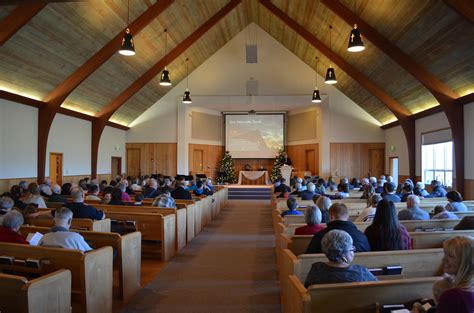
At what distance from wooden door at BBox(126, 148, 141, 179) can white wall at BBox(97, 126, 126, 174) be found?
32 cm

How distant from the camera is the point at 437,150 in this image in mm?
11344

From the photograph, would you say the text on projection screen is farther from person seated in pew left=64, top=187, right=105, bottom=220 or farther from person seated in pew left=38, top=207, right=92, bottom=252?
person seated in pew left=38, top=207, right=92, bottom=252

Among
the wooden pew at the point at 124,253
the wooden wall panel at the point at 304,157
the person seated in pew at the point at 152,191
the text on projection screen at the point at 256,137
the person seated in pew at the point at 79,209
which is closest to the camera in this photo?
the wooden pew at the point at 124,253

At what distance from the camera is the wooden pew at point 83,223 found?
15.1 feet

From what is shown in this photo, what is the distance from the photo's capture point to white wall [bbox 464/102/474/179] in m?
9.15

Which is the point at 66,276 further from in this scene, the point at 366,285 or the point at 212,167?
the point at 212,167

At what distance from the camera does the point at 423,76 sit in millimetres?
9492

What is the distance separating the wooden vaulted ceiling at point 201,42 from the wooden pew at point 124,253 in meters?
5.26

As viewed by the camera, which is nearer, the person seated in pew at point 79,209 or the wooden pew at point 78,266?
the wooden pew at point 78,266

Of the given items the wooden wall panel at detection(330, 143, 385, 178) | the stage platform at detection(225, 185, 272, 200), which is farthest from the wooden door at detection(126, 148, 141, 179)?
the wooden wall panel at detection(330, 143, 385, 178)

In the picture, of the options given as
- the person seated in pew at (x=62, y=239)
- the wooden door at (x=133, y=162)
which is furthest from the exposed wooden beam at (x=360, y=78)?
the person seated in pew at (x=62, y=239)

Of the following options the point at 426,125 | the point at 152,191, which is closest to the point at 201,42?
the point at 152,191

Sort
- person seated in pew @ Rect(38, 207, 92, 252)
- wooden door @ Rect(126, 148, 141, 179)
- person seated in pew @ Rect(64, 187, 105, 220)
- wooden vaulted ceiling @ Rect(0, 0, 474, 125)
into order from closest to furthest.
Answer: person seated in pew @ Rect(38, 207, 92, 252)
person seated in pew @ Rect(64, 187, 105, 220)
wooden vaulted ceiling @ Rect(0, 0, 474, 125)
wooden door @ Rect(126, 148, 141, 179)

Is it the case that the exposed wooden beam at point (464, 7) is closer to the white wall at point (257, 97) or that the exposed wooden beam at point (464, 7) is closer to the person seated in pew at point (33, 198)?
the person seated in pew at point (33, 198)
